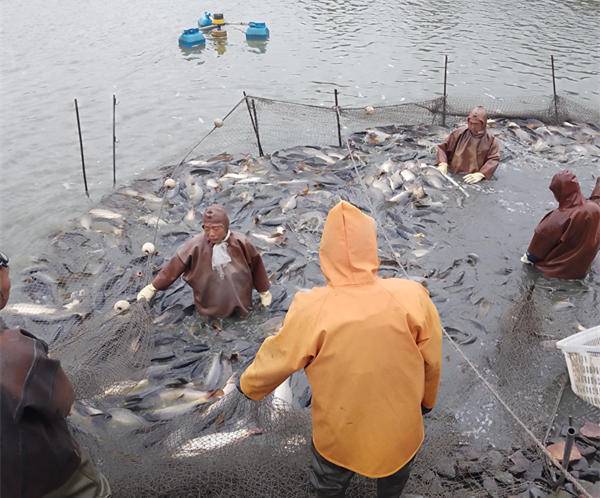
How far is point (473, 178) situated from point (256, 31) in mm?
14780

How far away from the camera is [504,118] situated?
40.5 ft

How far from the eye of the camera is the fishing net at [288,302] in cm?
409

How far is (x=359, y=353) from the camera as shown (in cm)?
271

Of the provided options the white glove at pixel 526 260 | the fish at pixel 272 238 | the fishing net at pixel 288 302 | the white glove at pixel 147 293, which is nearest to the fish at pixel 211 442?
the fishing net at pixel 288 302

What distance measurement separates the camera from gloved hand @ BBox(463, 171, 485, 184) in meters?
9.26

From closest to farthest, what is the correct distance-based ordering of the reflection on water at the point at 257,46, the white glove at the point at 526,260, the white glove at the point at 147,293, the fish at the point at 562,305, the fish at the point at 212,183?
the white glove at the point at 147,293
the fish at the point at 562,305
the white glove at the point at 526,260
the fish at the point at 212,183
the reflection on water at the point at 257,46

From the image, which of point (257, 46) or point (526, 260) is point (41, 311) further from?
point (257, 46)

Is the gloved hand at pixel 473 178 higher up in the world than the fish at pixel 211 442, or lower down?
lower down

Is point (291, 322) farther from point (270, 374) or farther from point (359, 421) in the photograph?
point (359, 421)

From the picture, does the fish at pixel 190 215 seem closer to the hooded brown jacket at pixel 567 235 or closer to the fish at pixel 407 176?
the fish at pixel 407 176

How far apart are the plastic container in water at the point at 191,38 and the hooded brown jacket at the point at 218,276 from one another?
16531 millimetres

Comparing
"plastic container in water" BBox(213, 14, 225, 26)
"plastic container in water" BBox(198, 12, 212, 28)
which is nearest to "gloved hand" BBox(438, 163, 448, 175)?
"plastic container in water" BBox(213, 14, 225, 26)

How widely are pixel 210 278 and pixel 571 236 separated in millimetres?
4583

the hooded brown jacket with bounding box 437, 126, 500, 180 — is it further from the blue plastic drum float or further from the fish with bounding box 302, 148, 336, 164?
the blue plastic drum float
